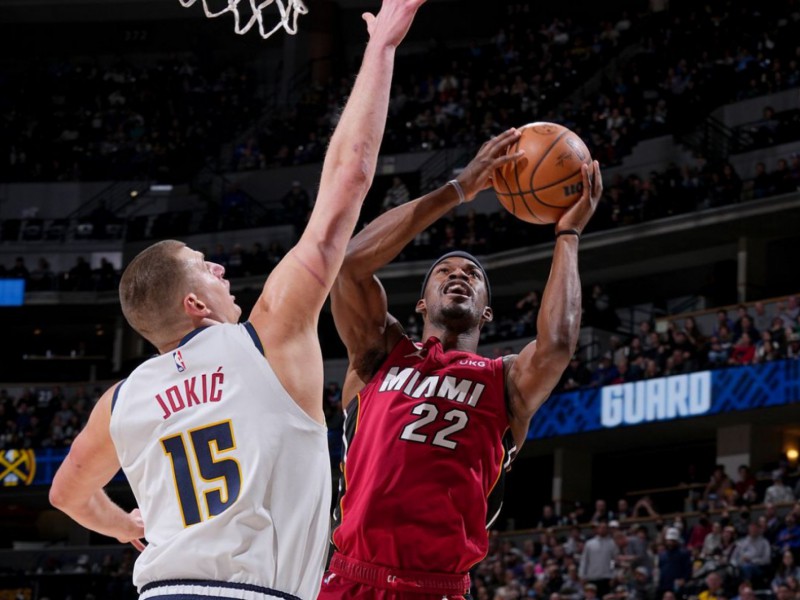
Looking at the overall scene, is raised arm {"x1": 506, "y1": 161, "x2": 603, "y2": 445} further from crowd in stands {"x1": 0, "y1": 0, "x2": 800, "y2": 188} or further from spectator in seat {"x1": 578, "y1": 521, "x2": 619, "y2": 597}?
crowd in stands {"x1": 0, "y1": 0, "x2": 800, "y2": 188}

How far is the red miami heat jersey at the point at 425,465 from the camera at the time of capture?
497 cm

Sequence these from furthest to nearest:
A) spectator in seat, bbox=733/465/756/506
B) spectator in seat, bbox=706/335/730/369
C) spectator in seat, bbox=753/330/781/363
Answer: spectator in seat, bbox=706/335/730/369, spectator in seat, bbox=753/330/781/363, spectator in seat, bbox=733/465/756/506

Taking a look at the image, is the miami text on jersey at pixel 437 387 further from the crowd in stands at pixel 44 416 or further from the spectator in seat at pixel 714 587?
the crowd in stands at pixel 44 416

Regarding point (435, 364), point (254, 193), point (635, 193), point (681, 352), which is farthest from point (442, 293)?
point (254, 193)

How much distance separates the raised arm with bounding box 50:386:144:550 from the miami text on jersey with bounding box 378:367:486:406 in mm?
1630

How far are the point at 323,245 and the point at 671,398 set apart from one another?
1805cm

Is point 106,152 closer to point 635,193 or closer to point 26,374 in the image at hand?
point 26,374

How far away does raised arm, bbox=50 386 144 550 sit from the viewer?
11.2 feet

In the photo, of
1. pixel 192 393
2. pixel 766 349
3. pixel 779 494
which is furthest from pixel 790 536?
pixel 192 393

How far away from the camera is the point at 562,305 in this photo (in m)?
5.20

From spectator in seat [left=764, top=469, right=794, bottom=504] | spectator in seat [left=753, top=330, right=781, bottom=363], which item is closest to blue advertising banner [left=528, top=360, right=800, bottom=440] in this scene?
spectator in seat [left=753, top=330, right=781, bottom=363]

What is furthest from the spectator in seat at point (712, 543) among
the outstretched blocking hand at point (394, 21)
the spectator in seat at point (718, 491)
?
the outstretched blocking hand at point (394, 21)

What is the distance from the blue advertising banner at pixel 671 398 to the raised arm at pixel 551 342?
14.7 m

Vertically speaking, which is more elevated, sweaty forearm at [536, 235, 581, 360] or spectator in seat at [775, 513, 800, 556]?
sweaty forearm at [536, 235, 581, 360]
